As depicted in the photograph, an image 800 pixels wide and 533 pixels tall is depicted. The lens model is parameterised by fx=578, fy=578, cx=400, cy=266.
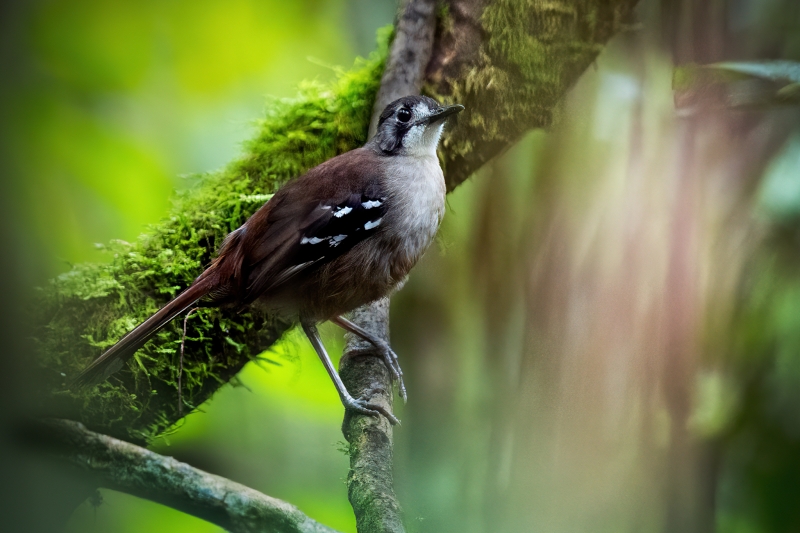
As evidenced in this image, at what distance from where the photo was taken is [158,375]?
1.43 meters

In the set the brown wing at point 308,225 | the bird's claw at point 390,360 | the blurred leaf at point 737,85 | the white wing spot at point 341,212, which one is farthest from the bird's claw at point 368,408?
the blurred leaf at point 737,85

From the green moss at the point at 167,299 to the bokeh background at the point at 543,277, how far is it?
0.52 feet

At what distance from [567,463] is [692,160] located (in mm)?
1056

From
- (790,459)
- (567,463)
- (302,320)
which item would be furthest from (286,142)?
(790,459)

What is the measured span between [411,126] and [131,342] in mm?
852

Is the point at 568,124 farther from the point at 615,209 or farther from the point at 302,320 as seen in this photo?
the point at 302,320

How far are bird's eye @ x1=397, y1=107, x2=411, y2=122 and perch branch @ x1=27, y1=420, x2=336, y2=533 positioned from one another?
3.22 ft

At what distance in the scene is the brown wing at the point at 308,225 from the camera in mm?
1367

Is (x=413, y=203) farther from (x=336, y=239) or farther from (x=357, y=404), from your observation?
(x=357, y=404)

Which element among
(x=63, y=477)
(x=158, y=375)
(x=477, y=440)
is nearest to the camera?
(x=63, y=477)

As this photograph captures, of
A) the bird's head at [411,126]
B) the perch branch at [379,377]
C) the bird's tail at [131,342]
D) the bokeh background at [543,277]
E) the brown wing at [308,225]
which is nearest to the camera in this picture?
the perch branch at [379,377]

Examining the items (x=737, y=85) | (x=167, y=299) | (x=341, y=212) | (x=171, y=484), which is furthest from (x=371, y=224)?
(x=737, y=85)

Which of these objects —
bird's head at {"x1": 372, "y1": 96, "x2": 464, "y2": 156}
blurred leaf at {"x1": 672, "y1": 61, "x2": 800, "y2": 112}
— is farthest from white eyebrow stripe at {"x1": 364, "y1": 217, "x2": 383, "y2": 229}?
blurred leaf at {"x1": 672, "y1": 61, "x2": 800, "y2": 112}

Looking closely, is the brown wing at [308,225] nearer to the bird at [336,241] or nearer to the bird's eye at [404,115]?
the bird at [336,241]
